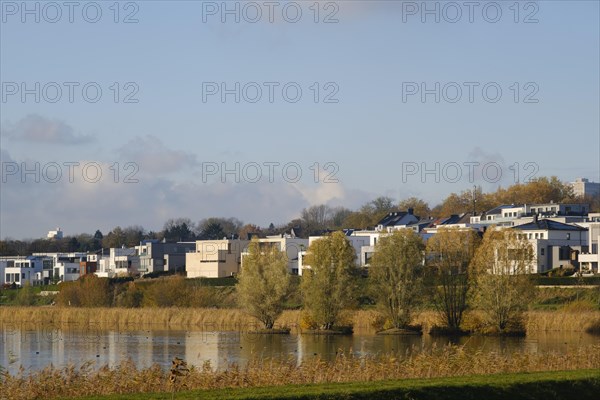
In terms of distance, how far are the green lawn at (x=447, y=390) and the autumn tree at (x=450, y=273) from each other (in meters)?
38.4

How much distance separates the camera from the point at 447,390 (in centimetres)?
2597

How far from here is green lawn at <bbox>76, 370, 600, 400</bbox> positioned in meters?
24.1

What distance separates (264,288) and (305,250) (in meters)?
52.2

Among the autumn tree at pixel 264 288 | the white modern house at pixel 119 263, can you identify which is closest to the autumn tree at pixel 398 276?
the autumn tree at pixel 264 288

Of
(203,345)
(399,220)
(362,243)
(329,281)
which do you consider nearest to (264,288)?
(329,281)

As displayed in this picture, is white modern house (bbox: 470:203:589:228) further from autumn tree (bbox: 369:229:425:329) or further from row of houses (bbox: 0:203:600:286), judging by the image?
autumn tree (bbox: 369:229:425:329)

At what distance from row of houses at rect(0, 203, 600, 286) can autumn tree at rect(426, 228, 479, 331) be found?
7.93 m

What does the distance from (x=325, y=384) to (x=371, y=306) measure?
53.3 meters

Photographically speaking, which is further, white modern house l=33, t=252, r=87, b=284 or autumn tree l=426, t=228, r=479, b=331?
white modern house l=33, t=252, r=87, b=284

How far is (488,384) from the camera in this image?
2705 centimetres

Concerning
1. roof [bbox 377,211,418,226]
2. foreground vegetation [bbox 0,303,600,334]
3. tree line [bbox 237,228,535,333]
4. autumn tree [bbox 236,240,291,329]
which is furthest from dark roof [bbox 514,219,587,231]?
autumn tree [bbox 236,240,291,329]

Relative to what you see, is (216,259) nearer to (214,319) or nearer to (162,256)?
(162,256)

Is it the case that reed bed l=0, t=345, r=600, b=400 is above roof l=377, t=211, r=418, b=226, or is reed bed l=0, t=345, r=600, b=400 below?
below

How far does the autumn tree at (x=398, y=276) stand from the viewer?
2707 inches
